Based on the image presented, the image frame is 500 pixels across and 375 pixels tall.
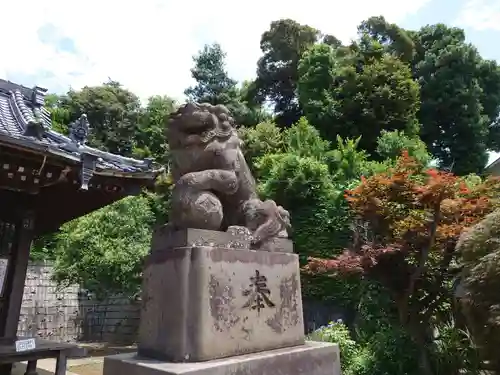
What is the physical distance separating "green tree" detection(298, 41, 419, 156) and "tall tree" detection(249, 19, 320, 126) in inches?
111

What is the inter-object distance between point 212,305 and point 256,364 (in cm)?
49

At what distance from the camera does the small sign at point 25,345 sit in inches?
192

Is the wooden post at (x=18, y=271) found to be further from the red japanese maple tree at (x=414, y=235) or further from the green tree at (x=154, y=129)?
the green tree at (x=154, y=129)

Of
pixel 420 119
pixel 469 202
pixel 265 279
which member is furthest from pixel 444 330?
pixel 420 119

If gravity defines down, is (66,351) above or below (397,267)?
below

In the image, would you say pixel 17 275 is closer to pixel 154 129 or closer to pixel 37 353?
pixel 37 353

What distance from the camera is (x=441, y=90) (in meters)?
18.1

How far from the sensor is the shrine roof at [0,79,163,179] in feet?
15.2

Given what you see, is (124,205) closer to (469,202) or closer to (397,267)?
(397,267)

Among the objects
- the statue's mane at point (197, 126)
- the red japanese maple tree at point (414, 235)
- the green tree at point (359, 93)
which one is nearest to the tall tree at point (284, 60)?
the green tree at point (359, 93)

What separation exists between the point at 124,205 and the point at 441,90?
13.8 m

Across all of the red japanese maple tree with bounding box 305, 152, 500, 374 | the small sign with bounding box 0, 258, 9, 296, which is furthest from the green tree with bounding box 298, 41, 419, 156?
the small sign with bounding box 0, 258, 9, 296

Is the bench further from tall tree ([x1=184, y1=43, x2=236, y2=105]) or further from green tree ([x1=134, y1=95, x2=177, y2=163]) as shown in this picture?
tall tree ([x1=184, y1=43, x2=236, y2=105])

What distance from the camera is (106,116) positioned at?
24.0 meters
